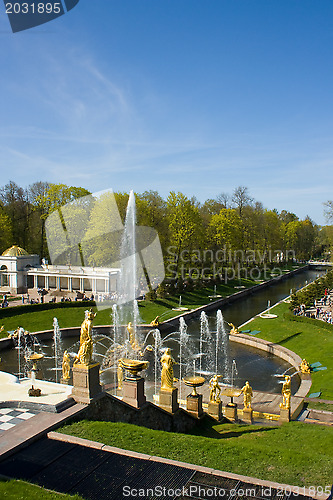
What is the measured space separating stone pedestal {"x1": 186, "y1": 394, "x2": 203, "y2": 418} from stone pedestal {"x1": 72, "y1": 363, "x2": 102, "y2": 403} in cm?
403

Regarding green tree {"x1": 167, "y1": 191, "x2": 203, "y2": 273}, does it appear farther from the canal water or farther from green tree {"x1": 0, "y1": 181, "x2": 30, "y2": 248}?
green tree {"x1": 0, "y1": 181, "x2": 30, "y2": 248}

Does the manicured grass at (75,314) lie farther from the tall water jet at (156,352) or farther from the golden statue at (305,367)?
the golden statue at (305,367)

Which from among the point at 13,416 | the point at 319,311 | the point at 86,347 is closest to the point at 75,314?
the point at 319,311

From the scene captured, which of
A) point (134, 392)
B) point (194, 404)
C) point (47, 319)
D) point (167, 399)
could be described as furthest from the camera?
point (47, 319)

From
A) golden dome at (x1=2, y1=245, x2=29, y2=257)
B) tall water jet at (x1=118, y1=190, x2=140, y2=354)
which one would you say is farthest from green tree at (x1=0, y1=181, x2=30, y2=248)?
tall water jet at (x1=118, y1=190, x2=140, y2=354)

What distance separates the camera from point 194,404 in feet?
49.1

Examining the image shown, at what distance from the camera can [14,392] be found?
14617 mm

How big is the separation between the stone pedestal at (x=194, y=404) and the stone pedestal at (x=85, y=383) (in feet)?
13.2

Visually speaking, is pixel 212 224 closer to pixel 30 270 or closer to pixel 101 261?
pixel 101 261

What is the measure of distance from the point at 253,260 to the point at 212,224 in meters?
16.5

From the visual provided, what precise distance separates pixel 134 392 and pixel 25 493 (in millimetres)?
5539

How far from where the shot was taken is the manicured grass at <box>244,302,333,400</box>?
2177 cm

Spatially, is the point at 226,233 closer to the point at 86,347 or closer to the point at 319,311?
the point at 319,311

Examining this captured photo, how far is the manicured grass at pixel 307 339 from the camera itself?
21.8 meters
